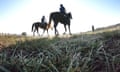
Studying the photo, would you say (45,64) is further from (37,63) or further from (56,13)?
(56,13)

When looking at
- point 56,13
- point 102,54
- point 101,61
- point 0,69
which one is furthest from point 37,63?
point 56,13

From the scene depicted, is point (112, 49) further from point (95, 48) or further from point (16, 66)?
point (16, 66)

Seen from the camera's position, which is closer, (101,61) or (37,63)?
(37,63)

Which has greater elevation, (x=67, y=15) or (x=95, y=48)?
(x=67, y=15)

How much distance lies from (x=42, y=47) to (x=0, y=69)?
86.0 inches

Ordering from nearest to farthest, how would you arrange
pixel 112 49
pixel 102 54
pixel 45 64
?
1. pixel 45 64
2. pixel 102 54
3. pixel 112 49

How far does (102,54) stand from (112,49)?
1.29ft

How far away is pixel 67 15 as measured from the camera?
16.0 m

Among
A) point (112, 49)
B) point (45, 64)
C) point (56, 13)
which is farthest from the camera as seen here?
point (56, 13)

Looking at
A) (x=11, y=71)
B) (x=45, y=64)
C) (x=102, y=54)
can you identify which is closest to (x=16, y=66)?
(x=11, y=71)

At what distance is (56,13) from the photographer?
15906mm

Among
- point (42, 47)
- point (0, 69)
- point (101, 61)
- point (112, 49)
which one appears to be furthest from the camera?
point (42, 47)

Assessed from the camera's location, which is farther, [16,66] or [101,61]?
[101,61]

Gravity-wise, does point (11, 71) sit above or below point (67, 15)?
below
